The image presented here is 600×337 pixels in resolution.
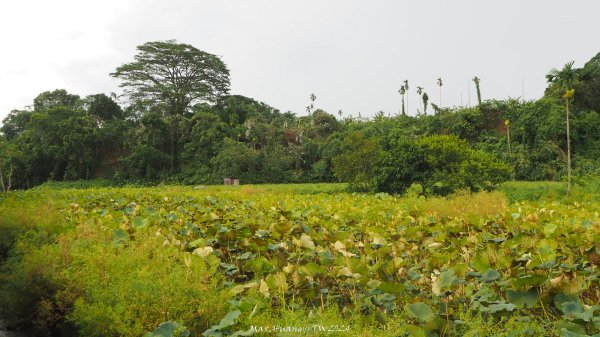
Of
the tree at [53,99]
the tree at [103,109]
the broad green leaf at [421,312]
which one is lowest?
the broad green leaf at [421,312]

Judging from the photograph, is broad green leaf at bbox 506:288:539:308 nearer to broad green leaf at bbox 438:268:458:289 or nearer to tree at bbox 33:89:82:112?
broad green leaf at bbox 438:268:458:289

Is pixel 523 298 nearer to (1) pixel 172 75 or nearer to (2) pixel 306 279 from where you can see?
(2) pixel 306 279

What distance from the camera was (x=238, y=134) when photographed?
2903 cm

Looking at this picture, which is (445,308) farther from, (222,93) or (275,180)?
(222,93)

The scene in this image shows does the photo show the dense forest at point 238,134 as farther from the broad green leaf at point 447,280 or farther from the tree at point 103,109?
the broad green leaf at point 447,280

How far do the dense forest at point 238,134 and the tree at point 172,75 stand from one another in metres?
0.08

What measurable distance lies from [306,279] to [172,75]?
1330 inches

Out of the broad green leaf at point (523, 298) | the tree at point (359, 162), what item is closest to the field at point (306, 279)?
the broad green leaf at point (523, 298)

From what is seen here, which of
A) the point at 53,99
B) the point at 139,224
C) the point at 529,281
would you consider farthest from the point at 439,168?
the point at 53,99

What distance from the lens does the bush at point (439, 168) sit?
48.4ft

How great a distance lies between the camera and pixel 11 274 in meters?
3.90

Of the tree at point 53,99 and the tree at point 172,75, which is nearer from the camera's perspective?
the tree at point 172,75

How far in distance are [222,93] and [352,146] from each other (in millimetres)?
18798

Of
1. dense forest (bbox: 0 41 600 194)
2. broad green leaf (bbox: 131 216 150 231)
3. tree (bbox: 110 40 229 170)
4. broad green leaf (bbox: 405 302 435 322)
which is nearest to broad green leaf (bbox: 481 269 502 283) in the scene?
broad green leaf (bbox: 405 302 435 322)
